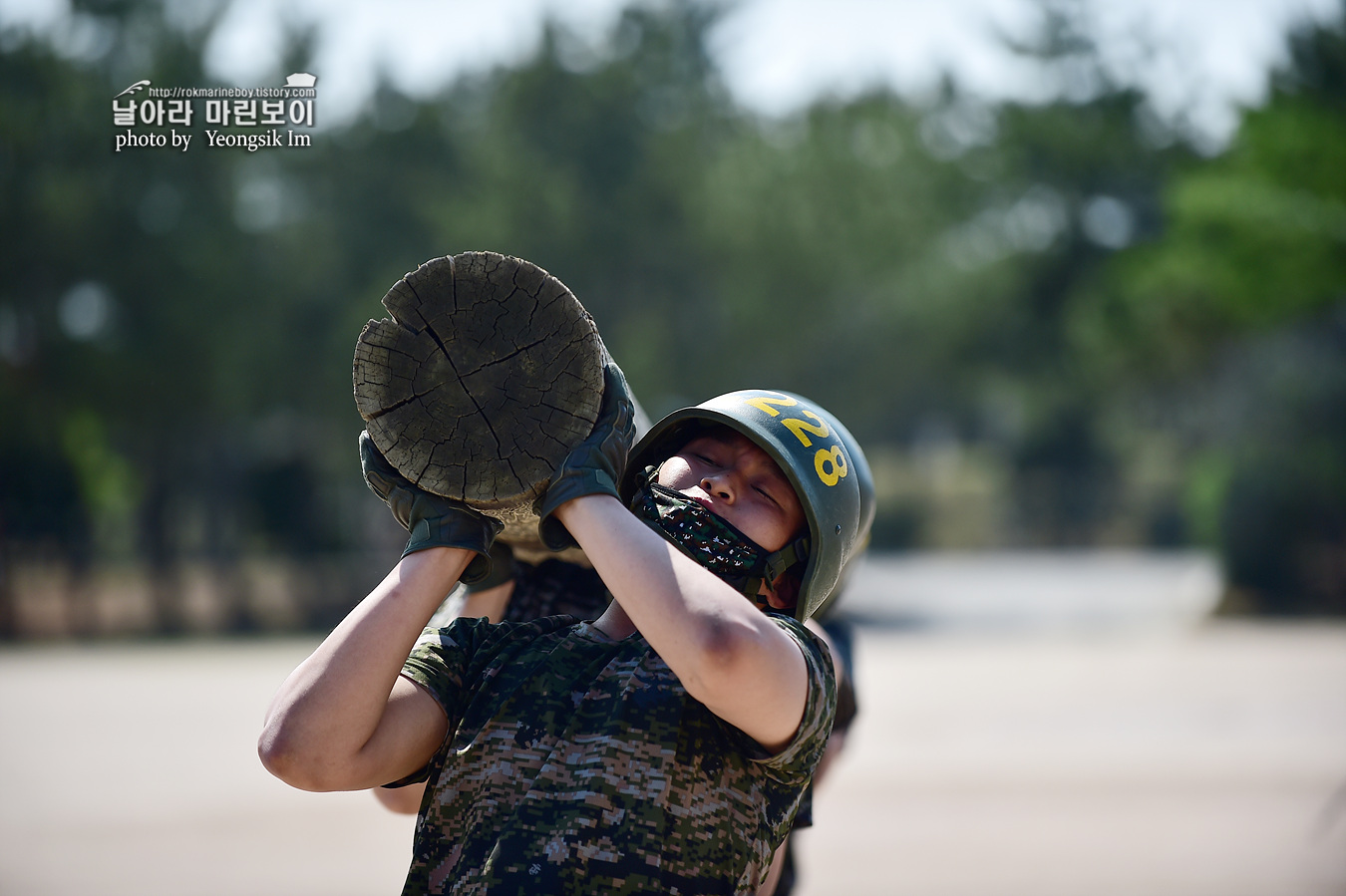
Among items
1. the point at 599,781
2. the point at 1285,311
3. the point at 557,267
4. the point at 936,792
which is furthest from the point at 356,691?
the point at 1285,311

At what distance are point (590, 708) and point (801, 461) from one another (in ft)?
1.98

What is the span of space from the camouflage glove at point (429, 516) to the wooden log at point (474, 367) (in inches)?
1.7

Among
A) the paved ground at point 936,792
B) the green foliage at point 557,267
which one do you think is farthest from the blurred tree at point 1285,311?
the paved ground at point 936,792

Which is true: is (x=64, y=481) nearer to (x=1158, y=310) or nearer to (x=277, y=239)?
(x=277, y=239)

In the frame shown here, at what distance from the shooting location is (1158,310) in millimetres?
26766

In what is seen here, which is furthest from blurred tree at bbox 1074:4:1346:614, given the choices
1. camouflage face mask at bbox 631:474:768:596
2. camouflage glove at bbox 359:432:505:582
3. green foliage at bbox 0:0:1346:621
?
camouflage glove at bbox 359:432:505:582

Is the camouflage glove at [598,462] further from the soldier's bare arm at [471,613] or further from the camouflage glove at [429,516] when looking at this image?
the soldier's bare arm at [471,613]

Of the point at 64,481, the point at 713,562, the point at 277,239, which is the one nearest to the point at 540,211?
the point at 277,239

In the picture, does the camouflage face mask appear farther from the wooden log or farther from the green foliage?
the green foliage

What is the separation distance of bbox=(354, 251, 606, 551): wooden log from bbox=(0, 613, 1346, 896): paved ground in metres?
3.67

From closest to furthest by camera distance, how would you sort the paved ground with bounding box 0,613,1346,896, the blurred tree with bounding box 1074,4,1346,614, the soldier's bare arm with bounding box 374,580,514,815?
the soldier's bare arm with bounding box 374,580,514,815 < the paved ground with bounding box 0,613,1346,896 < the blurred tree with bounding box 1074,4,1346,614

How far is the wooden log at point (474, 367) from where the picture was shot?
195 cm

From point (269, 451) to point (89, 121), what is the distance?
8.92 m

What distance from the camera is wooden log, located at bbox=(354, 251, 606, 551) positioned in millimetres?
1953
